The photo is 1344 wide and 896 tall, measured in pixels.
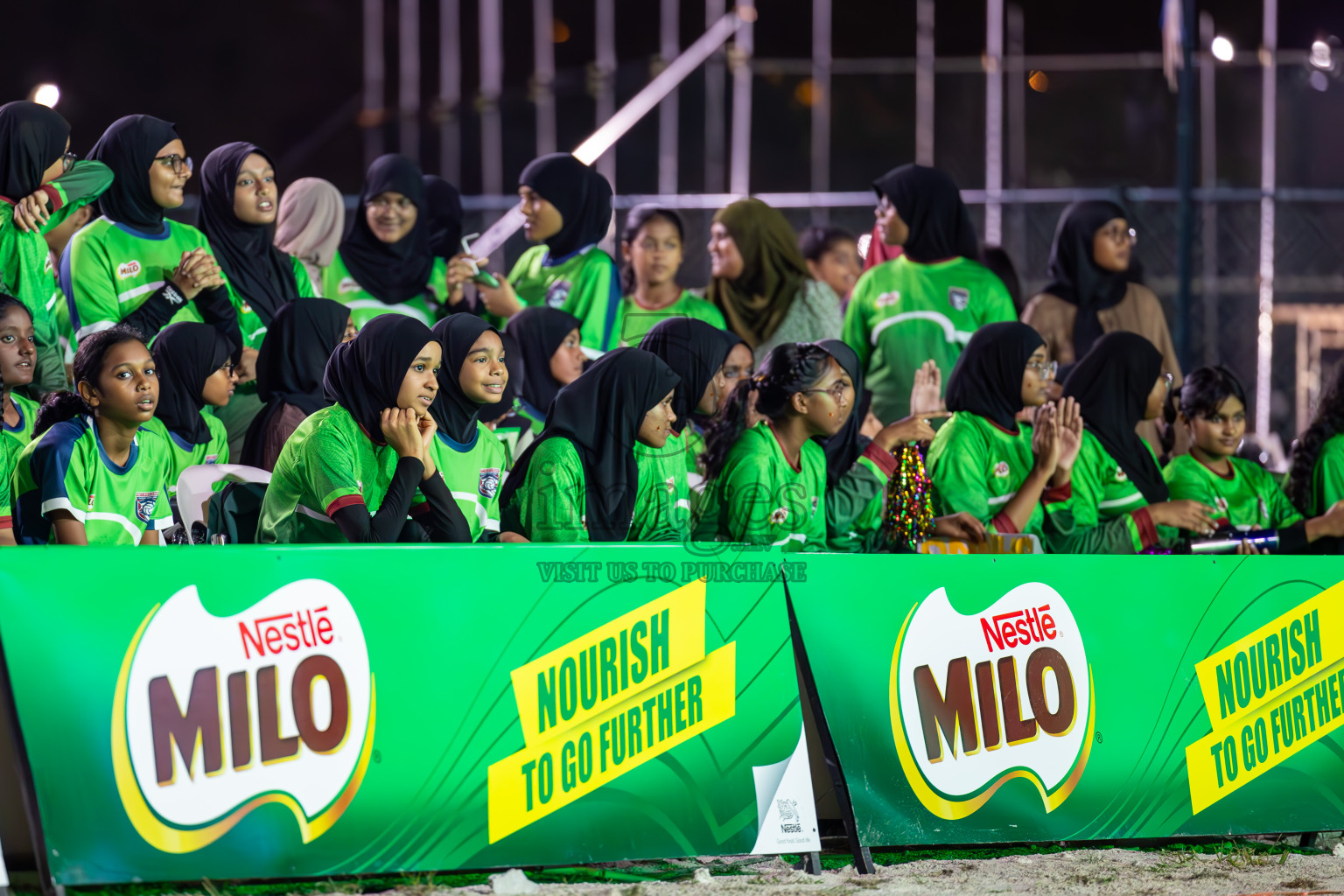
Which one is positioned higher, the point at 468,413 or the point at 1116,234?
the point at 1116,234

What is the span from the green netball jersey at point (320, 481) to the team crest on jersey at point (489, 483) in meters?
0.41

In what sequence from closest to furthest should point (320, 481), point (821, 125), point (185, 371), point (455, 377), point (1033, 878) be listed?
point (1033, 878) < point (320, 481) < point (455, 377) < point (185, 371) < point (821, 125)

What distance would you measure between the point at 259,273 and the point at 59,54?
4771 millimetres

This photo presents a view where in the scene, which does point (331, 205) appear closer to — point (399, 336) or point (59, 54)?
point (399, 336)

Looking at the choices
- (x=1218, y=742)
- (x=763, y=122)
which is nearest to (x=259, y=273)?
(x=1218, y=742)

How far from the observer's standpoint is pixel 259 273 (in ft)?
19.8

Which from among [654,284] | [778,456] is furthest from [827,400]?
[654,284]

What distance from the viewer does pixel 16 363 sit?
508cm

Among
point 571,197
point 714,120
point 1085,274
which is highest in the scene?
point 714,120

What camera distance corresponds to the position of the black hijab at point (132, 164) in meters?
5.57

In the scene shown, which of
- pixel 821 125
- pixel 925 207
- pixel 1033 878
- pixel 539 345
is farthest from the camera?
pixel 821 125

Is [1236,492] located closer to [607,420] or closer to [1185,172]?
[607,420]

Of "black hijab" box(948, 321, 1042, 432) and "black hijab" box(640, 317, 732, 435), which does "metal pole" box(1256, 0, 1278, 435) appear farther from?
"black hijab" box(640, 317, 732, 435)

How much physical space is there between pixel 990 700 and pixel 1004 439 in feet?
7.54
